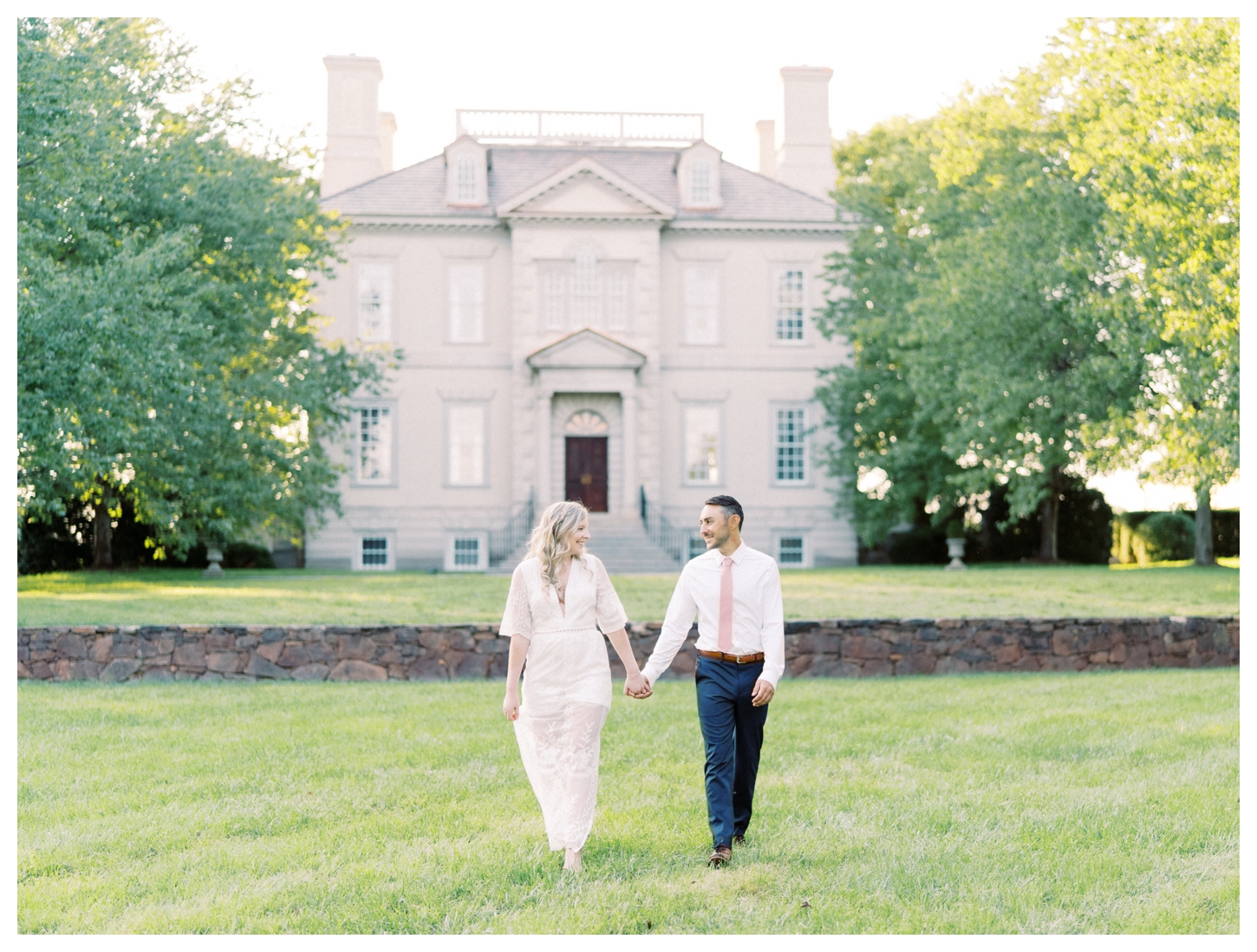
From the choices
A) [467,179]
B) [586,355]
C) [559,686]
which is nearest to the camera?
[559,686]

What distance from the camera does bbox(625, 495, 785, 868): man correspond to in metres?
6.18

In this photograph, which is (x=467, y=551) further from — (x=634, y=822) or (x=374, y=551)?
(x=634, y=822)

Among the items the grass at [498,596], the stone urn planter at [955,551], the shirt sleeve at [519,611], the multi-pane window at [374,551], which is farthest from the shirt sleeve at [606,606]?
the multi-pane window at [374,551]

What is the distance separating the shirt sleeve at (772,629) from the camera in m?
6.16

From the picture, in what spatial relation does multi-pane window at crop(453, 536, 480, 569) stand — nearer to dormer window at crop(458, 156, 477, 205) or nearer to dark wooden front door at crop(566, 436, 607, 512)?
dark wooden front door at crop(566, 436, 607, 512)

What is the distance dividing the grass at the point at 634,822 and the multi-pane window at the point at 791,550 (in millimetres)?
21314

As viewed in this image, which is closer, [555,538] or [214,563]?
[555,538]

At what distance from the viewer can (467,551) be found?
105 feet

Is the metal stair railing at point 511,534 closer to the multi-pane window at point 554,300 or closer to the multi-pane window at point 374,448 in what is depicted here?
the multi-pane window at point 374,448

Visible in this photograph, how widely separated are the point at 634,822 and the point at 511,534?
→ 2435 centimetres

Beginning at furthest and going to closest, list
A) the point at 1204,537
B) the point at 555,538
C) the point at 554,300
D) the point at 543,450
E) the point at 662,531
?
the point at 554,300 → the point at 662,531 → the point at 543,450 → the point at 1204,537 → the point at 555,538

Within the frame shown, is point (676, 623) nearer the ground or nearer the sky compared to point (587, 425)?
nearer the ground

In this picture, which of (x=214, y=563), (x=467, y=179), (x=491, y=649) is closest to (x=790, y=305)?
(x=467, y=179)

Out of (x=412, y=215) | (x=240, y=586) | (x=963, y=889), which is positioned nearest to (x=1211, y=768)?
(x=963, y=889)
